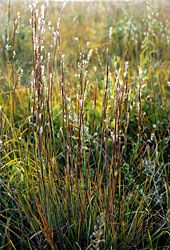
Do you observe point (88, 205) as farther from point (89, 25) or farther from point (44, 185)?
point (89, 25)

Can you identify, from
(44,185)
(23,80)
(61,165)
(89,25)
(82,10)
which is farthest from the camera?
(82,10)

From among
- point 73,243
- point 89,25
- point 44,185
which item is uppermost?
point 89,25

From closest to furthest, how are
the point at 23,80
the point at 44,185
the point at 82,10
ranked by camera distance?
the point at 44,185
the point at 23,80
the point at 82,10

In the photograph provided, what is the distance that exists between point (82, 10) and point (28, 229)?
6060mm

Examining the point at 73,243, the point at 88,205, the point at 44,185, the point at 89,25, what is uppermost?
the point at 89,25

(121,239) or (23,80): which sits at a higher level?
(23,80)

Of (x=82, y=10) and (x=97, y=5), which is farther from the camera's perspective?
(x=82, y=10)

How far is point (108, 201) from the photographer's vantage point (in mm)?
1879

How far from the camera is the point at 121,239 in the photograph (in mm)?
1875

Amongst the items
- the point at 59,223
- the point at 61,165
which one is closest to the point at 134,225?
the point at 59,223

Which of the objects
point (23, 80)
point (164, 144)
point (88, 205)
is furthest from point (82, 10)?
point (88, 205)

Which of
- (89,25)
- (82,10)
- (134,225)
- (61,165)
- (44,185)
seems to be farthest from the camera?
(82,10)

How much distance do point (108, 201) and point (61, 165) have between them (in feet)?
2.27

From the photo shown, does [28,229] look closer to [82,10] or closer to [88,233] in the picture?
[88,233]
